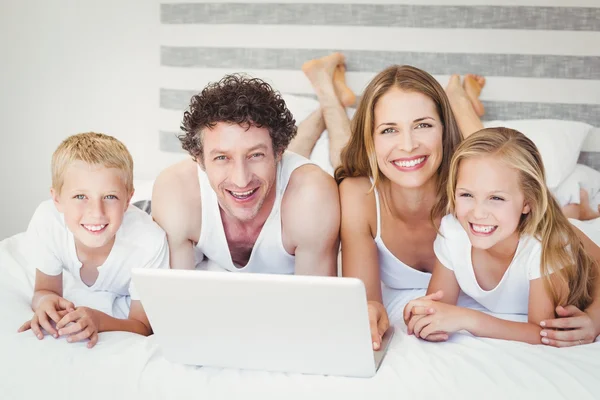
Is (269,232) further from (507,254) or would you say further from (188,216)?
(507,254)

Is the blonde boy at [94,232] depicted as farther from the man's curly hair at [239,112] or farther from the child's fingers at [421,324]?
the child's fingers at [421,324]

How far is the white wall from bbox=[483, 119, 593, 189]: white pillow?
1.71 metres

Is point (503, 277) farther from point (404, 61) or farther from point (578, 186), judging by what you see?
point (404, 61)

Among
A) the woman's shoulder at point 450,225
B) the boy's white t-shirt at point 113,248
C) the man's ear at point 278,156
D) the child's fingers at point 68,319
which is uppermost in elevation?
the man's ear at point 278,156

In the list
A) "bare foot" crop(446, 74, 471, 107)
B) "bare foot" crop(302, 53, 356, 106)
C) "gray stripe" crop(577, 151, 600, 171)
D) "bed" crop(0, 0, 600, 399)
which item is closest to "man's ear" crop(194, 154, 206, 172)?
"bed" crop(0, 0, 600, 399)

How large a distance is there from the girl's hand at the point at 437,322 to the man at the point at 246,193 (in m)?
0.40

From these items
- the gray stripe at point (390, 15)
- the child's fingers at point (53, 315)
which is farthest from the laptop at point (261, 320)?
the gray stripe at point (390, 15)

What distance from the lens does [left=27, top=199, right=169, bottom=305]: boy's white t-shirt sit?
176cm

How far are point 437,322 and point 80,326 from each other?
785mm

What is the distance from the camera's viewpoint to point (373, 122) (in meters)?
1.84

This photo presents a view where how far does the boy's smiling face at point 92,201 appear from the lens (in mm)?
1678

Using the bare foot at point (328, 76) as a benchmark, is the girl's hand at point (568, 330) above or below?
below

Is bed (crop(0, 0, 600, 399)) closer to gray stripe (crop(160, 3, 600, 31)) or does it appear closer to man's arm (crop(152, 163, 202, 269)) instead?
gray stripe (crop(160, 3, 600, 31))

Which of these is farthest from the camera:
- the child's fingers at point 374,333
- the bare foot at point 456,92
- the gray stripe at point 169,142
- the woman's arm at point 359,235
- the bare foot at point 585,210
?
the gray stripe at point 169,142
